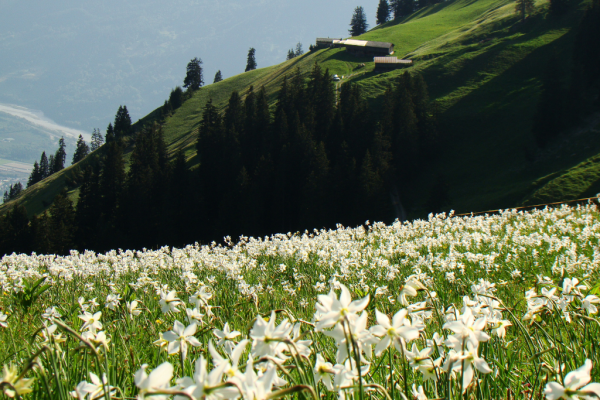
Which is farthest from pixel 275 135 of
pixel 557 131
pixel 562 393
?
pixel 562 393

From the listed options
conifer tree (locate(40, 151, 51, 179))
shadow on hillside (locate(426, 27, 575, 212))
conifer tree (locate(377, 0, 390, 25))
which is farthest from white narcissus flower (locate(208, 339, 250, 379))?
conifer tree (locate(377, 0, 390, 25))

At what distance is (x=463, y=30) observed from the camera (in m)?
109

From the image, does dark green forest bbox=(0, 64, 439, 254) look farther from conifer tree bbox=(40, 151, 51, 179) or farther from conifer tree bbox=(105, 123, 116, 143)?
conifer tree bbox=(40, 151, 51, 179)

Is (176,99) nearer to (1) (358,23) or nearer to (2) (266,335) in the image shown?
(1) (358,23)

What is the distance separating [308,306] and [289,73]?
116735 millimetres

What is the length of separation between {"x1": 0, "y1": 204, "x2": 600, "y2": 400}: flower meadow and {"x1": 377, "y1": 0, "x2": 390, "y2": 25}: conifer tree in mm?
178452

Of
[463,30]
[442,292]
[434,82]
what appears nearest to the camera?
[442,292]

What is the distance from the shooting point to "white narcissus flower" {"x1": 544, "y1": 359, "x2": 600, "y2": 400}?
3.85 feet

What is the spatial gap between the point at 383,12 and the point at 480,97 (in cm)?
11531

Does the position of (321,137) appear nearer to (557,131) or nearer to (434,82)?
(434,82)

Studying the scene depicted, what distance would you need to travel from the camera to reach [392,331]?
143 centimetres

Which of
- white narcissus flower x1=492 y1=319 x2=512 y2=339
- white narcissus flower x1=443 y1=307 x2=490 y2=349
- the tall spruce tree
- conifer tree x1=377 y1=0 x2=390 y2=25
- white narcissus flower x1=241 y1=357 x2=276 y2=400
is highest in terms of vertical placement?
conifer tree x1=377 y1=0 x2=390 y2=25

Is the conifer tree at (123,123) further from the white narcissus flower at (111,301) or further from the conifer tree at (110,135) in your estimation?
the white narcissus flower at (111,301)

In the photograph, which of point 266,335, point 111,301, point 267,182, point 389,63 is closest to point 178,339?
point 266,335
